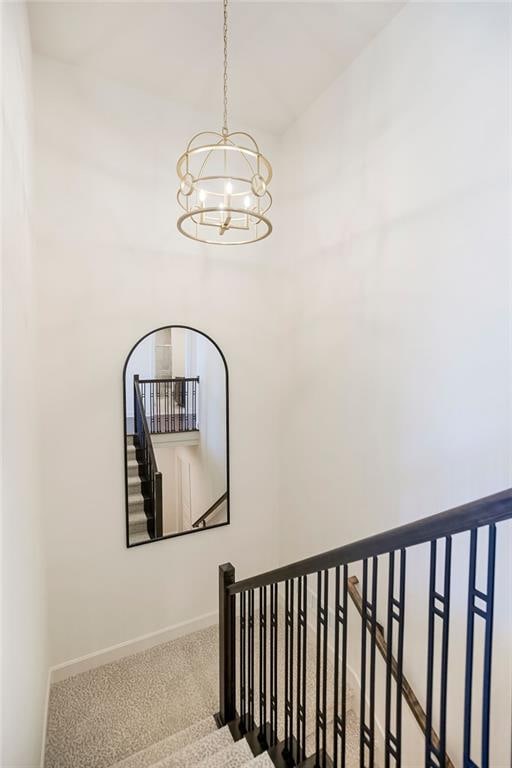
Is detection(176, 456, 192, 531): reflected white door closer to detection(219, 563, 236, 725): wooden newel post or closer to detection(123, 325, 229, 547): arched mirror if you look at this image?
detection(123, 325, 229, 547): arched mirror

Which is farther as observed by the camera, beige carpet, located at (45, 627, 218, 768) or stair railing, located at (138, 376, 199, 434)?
stair railing, located at (138, 376, 199, 434)

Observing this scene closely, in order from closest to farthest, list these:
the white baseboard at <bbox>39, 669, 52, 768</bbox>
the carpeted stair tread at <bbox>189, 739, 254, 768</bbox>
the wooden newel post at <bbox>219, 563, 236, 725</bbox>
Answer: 1. the carpeted stair tread at <bbox>189, 739, 254, 768</bbox>
2. the white baseboard at <bbox>39, 669, 52, 768</bbox>
3. the wooden newel post at <bbox>219, 563, 236, 725</bbox>

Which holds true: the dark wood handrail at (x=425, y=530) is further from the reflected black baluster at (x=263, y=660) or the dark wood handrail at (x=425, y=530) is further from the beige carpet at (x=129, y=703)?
the beige carpet at (x=129, y=703)

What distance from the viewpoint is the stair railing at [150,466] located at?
293 cm

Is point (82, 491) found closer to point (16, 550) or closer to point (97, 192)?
point (16, 550)

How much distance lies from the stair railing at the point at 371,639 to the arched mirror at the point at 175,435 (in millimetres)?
1023

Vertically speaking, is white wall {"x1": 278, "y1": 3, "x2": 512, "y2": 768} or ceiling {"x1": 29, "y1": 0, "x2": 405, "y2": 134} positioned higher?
ceiling {"x1": 29, "y1": 0, "x2": 405, "y2": 134}

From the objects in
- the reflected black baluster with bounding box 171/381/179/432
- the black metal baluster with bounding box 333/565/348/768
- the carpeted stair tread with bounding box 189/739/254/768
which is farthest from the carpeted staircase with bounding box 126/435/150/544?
the black metal baluster with bounding box 333/565/348/768

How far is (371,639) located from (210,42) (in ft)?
11.4

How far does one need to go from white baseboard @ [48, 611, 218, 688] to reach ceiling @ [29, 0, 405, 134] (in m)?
4.21

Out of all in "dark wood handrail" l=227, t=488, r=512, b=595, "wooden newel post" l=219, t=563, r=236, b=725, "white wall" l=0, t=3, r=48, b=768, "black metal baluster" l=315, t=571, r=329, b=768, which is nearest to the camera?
"dark wood handrail" l=227, t=488, r=512, b=595

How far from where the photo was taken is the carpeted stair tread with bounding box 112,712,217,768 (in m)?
2.08

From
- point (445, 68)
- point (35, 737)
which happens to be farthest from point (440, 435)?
point (35, 737)

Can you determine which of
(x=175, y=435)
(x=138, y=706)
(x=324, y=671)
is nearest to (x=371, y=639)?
(x=324, y=671)
